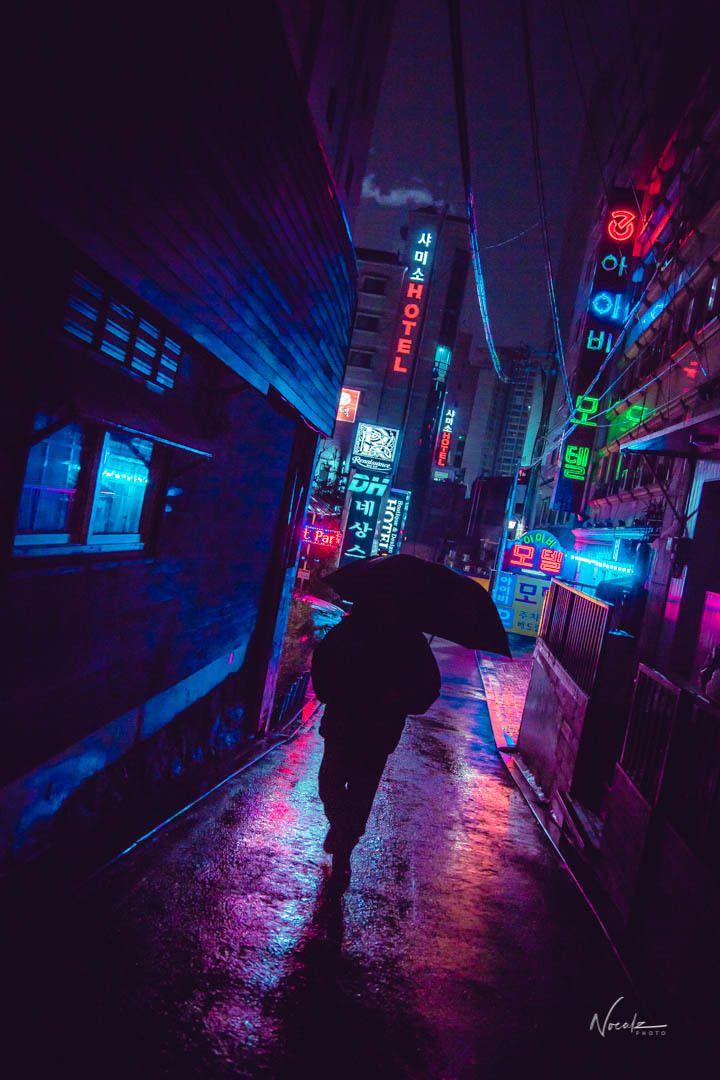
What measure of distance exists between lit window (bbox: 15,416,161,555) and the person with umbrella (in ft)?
6.47

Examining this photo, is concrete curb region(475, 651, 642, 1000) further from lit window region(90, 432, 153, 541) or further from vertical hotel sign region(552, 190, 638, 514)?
vertical hotel sign region(552, 190, 638, 514)

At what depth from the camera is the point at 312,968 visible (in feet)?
12.2

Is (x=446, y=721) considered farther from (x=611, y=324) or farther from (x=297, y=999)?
(x=611, y=324)

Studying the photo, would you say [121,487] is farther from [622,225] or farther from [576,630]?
[622,225]

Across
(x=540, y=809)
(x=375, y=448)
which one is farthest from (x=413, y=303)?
(x=540, y=809)

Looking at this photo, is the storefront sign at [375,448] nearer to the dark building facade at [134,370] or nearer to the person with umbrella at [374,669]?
the dark building facade at [134,370]

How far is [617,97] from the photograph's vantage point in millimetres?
38375

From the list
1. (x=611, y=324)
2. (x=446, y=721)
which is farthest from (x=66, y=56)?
(x=611, y=324)

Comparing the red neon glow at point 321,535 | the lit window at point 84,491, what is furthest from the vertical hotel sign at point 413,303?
the lit window at point 84,491

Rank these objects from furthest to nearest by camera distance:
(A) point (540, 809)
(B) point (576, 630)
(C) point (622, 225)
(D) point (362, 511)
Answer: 1. (D) point (362, 511)
2. (C) point (622, 225)
3. (B) point (576, 630)
4. (A) point (540, 809)

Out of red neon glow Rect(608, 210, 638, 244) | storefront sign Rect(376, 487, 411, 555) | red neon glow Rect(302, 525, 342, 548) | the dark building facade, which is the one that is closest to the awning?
the dark building facade

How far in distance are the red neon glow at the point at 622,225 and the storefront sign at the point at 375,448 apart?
1344 cm

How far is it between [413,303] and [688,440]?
33864mm

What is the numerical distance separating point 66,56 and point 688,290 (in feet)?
56.6
